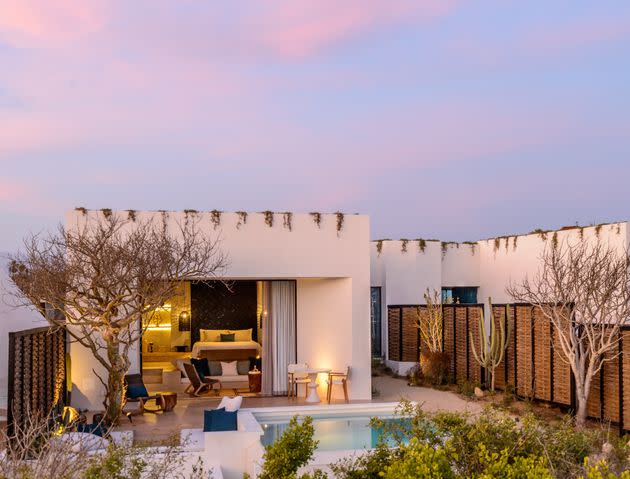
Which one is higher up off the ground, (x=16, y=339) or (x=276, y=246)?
(x=276, y=246)

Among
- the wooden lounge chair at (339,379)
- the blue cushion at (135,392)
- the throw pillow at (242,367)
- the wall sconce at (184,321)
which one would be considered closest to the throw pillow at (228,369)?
the throw pillow at (242,367)

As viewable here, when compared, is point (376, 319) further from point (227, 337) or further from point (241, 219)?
point (241, 219)

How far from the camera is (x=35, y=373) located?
11180 millimetres

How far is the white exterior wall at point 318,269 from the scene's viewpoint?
14648 millimetres

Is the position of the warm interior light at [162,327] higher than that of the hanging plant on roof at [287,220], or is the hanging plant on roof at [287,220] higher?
the hanging plant on roof at [287,220]

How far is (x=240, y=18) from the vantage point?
506 inches

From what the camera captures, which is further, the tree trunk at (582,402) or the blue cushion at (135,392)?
the blue cushion at (135,392)

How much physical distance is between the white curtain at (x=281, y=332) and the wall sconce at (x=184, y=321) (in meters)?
7.34

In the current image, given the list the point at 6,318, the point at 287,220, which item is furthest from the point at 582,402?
the point at 6,318

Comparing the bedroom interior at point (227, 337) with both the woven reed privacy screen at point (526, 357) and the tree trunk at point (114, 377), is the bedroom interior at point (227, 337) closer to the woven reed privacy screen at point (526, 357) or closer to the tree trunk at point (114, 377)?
the tree trunk at point (114, 377)

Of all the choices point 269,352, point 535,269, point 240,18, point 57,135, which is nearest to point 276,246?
point 269,352

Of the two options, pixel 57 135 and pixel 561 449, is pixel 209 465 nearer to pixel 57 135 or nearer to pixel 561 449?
pixel 561 449

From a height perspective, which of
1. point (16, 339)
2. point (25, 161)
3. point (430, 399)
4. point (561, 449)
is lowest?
point (430, 399)

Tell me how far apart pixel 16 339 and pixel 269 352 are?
739cm
